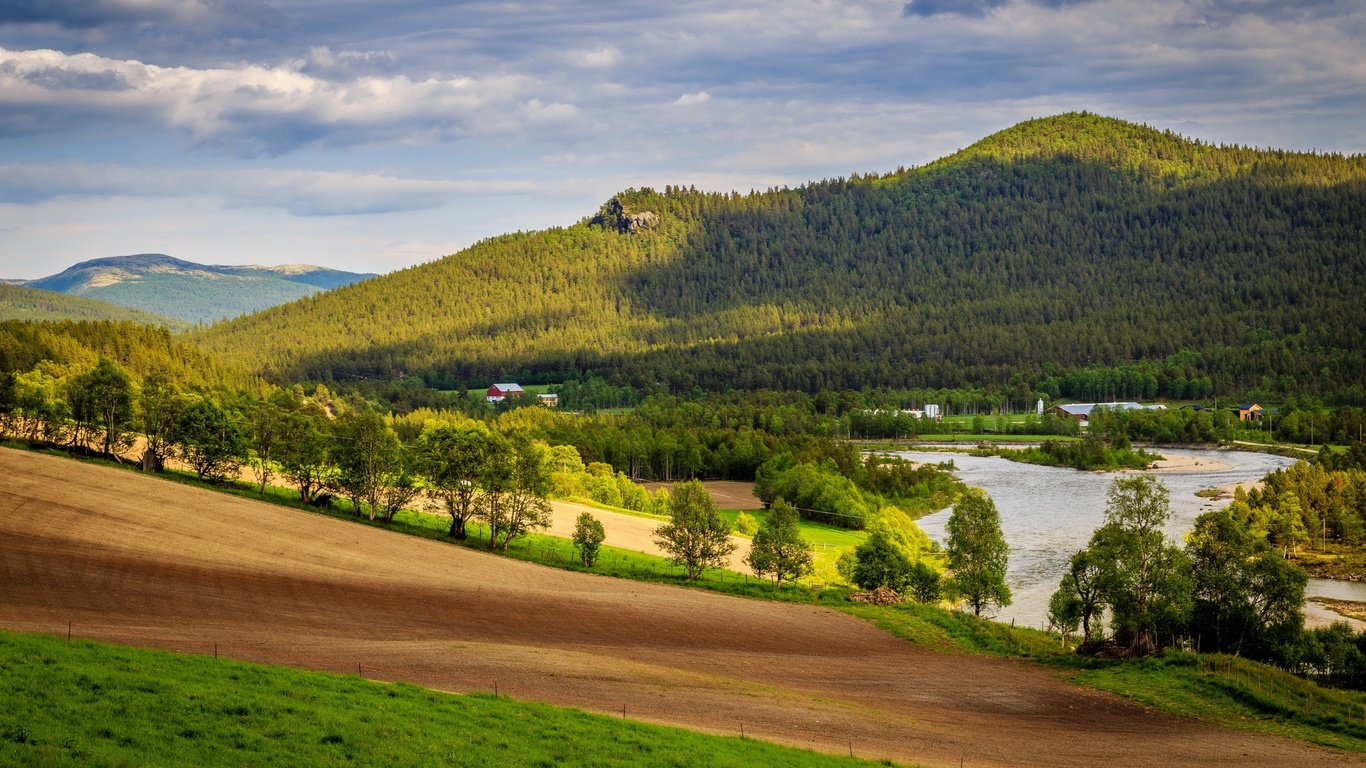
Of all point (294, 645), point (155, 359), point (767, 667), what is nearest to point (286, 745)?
point (294, 645)

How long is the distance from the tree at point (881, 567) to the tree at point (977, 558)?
11.7 ft

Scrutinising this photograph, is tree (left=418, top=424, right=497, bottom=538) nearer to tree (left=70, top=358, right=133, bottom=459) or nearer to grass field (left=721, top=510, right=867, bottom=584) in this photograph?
grass field (left=721, top=510, right=867, bottom=584)

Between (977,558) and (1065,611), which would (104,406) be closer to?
(977,558)

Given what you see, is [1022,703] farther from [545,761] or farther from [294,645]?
[294,645]

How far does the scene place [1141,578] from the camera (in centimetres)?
5253

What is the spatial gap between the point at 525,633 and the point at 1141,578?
1146 inches

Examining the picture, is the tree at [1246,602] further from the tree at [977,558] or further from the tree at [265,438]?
the tree at [265,438]

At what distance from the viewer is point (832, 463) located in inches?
5310

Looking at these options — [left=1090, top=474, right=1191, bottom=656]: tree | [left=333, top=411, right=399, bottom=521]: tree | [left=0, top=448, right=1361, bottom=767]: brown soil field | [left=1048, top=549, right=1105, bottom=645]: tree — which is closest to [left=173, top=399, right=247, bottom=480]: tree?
[left=333, top=411, right=399, bottom=521]: tree

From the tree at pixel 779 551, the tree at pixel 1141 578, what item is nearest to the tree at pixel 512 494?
the tree at pixel 779 551

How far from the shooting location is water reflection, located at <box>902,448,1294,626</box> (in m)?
80.0

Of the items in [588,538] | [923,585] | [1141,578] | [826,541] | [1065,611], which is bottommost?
[826,541]

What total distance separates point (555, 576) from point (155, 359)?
125194mm

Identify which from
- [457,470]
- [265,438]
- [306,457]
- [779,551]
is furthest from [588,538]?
[265,438]
